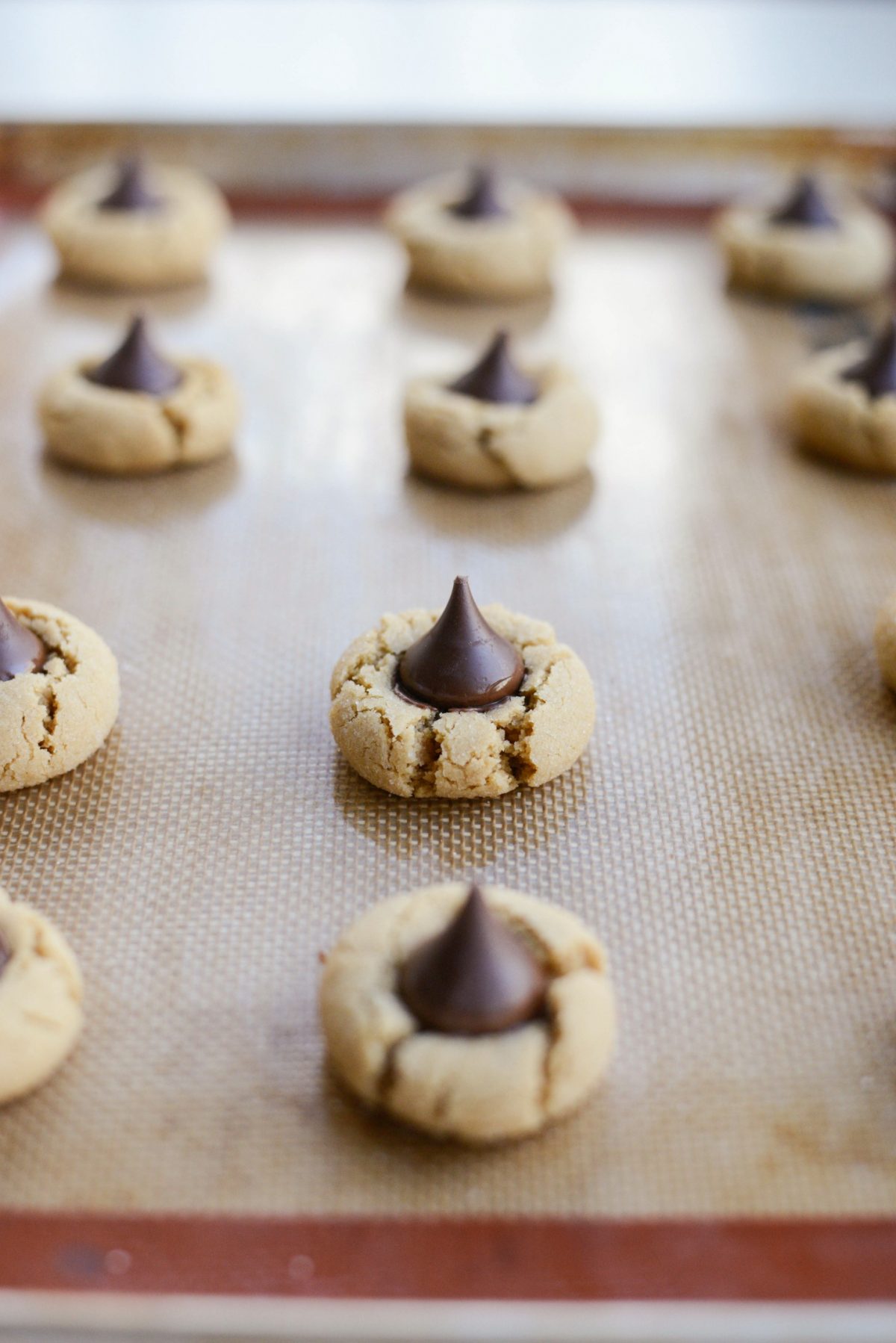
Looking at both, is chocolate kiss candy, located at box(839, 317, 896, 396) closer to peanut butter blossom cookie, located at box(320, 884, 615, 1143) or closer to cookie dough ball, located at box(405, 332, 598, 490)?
cookie dough ball, located at box(405, 332, 598, 490)

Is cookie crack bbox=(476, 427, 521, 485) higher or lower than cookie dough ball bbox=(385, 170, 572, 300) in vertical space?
lower

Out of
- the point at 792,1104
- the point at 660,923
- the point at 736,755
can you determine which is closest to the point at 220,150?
the point at 736,755

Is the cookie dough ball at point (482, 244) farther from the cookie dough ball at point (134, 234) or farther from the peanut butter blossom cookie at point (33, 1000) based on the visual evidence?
the peanut butter blossom cookie at point (33, 1000)

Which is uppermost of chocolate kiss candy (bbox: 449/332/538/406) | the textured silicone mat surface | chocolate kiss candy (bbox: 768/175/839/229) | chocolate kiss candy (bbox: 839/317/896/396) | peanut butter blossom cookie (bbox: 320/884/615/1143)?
chocolate kiss candy (bbox: 768/175/839/229)

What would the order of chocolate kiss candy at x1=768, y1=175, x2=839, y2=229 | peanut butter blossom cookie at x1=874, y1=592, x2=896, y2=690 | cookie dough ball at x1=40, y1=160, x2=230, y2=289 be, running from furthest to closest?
chocolate kiss candy at x1=768, y1=175, x2=839, y2=229
cookie dough ball at x1=40, y1=160, x2=230, y2=289
peanut butter blossom cookie at x1=874, y1=592, x2=896, y2=690

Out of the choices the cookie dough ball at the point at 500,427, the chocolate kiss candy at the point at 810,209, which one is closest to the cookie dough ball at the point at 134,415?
the cookie dough ball at the point at 500,427

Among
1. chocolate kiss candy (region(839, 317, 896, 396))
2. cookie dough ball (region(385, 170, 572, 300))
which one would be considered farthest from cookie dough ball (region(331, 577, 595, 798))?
cookie dough ball (region(385, 170, 572, 300))

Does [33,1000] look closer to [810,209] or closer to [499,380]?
[499,380]

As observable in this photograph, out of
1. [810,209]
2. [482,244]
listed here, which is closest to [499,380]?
[482,244]
